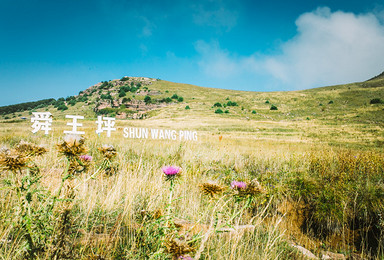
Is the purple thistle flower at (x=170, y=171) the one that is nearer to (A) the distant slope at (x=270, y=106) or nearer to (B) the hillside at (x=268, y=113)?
(B) the hillside at (x=268, y=113)

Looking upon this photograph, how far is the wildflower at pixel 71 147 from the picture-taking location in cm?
130

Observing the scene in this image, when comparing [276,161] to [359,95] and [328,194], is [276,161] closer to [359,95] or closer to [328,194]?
[328,194]

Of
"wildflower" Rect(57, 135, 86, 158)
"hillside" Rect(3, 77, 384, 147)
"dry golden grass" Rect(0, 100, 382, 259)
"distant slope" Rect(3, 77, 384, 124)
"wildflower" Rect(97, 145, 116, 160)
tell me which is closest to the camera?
"wildflower" Rect(57, 135, 86, 158)

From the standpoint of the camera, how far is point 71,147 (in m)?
1.31

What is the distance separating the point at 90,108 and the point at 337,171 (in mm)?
65527

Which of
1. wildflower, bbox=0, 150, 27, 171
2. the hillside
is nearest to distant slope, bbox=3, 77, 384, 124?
the hillside

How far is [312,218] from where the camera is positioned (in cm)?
361

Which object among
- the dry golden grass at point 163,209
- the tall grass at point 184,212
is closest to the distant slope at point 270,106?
the dry golden grass at point 163,209

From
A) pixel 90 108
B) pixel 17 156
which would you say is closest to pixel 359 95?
pixel 17 156

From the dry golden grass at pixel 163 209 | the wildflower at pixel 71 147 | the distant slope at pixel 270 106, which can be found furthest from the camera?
the distant slope at pixel 270 106

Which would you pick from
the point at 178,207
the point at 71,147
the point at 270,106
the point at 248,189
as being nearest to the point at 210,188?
the point at 248,189

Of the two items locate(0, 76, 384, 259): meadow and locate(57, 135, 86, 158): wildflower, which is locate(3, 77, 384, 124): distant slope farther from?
locate(57, 135, 86, 158): wildflower

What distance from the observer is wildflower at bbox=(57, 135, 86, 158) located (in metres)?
1.30

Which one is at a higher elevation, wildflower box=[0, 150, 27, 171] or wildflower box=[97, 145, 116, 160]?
wildflower box=[0, 150, 27, 171]
